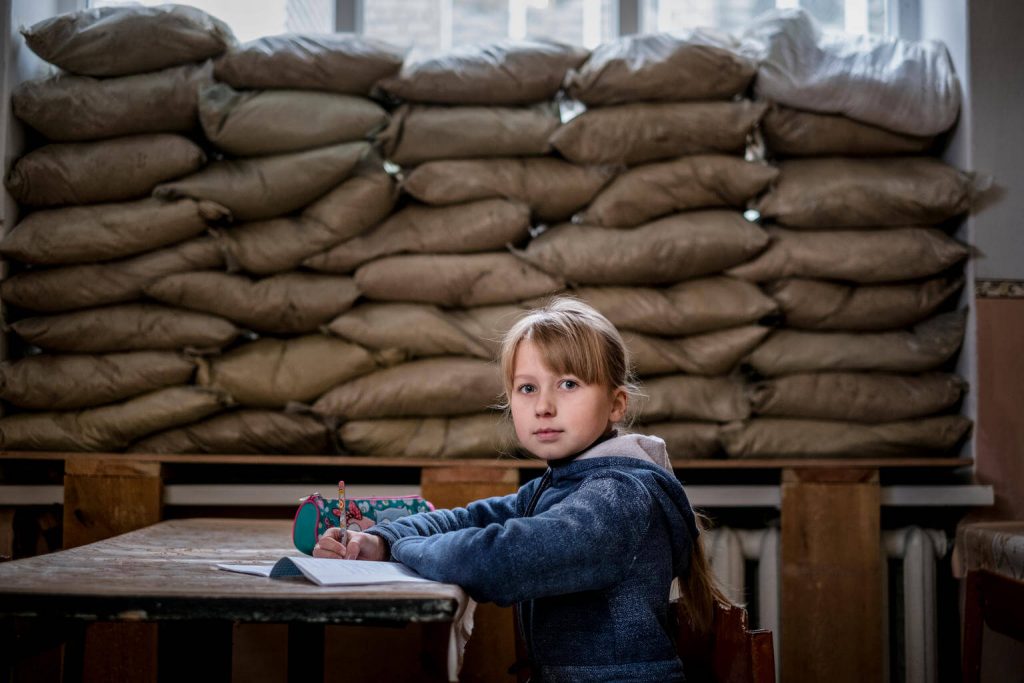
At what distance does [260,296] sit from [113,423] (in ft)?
1.73

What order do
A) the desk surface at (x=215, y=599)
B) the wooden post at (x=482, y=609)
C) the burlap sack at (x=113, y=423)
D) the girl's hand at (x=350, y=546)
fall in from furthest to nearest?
the burlap sack at (x=113, y=423)
the wooden post at (x=482, y=609)
the girl's hand at (x=350, y=546)
the desk surface at (x=215, y=599)

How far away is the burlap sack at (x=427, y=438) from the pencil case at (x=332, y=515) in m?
0.89

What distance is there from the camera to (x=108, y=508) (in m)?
2.43

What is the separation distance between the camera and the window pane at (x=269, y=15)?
9.97ft

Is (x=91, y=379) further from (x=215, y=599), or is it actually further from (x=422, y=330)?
(x=215, y=599)

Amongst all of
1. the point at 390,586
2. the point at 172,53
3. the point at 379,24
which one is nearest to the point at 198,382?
the point at 172,53

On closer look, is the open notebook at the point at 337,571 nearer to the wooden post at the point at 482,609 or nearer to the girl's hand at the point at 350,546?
the girl's hand at the point at 350,546

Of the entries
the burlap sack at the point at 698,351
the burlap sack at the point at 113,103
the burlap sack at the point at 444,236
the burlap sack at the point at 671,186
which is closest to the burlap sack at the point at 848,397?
the burlap sack at the point at 698,351

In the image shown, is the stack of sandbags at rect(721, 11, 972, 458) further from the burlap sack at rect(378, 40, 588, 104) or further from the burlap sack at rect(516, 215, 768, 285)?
the burlap sack at rect(378, 40, 588, 104)

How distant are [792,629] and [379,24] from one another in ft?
7.59

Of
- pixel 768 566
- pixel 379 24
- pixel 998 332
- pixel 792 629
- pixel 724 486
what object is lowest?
pixel 792 629

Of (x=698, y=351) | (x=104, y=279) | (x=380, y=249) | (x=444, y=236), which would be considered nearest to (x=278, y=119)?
(x=380, y=249)

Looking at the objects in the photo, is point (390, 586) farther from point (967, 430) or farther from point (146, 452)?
point (967, 430)

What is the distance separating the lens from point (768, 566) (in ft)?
8.31
